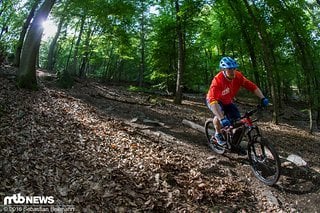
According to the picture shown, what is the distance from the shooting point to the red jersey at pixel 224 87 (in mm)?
6938

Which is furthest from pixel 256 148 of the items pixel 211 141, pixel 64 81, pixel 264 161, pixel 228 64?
pixel 64 81

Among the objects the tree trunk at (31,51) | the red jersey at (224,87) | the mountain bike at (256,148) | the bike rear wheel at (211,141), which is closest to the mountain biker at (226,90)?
the red jersey at (224,87)

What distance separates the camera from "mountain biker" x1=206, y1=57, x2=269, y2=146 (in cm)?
670

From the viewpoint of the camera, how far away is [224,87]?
22.9 feet

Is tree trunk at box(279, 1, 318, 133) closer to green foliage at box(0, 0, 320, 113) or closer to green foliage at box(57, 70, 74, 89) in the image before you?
green foliage at box(0, 0, 320, 113)

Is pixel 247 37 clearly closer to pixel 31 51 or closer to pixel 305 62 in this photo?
pixel 305 62

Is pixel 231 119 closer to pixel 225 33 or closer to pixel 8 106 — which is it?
pixel 8 106

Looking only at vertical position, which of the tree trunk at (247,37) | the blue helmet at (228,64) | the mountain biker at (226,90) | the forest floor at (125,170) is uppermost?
the tree trunk at (247,37)

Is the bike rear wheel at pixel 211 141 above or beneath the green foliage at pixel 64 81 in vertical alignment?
beneath

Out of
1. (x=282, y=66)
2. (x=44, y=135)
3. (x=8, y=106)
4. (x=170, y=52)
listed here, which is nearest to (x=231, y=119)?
(x=44, y=135)

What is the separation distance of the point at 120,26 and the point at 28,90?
27.9 feet

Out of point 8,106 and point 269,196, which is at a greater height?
point 8,106

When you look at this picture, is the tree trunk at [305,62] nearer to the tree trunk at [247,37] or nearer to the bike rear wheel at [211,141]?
the tree trunk at [247,37]

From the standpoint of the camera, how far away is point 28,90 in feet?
36.7
